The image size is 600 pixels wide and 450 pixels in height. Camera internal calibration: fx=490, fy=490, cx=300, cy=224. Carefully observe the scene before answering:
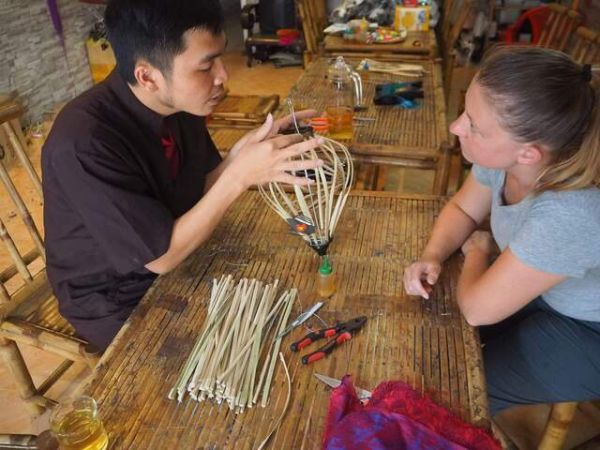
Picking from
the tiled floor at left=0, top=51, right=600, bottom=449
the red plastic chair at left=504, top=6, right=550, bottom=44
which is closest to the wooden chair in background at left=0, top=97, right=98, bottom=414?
the tiled floor at left=0, top=51, right=600, bottom=449

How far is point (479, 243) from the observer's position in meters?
1.15

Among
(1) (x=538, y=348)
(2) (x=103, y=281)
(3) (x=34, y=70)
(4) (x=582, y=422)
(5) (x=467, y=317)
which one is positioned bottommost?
(4) (x=582, y=422)

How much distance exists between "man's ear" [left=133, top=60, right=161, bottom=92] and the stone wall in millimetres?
3115

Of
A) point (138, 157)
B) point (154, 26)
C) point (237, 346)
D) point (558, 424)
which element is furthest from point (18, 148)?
point (558, 424)

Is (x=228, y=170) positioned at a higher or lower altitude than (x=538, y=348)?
higher

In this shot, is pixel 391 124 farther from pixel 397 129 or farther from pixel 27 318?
pixel 27 318

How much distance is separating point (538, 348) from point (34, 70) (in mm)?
4103

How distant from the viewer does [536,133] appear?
977 millimetres

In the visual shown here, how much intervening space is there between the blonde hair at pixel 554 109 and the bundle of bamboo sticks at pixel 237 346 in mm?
573

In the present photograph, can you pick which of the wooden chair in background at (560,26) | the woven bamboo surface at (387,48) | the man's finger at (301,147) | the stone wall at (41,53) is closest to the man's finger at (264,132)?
the man's finger at (301,147)

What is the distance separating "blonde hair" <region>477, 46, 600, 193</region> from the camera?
3.13 ft

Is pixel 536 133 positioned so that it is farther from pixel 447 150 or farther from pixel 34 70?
pixel 34 70

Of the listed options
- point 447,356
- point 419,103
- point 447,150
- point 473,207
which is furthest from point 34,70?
point 447,356

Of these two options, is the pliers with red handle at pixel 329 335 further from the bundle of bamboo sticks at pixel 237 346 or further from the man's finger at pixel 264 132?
the man's finger at pixel 264 132
